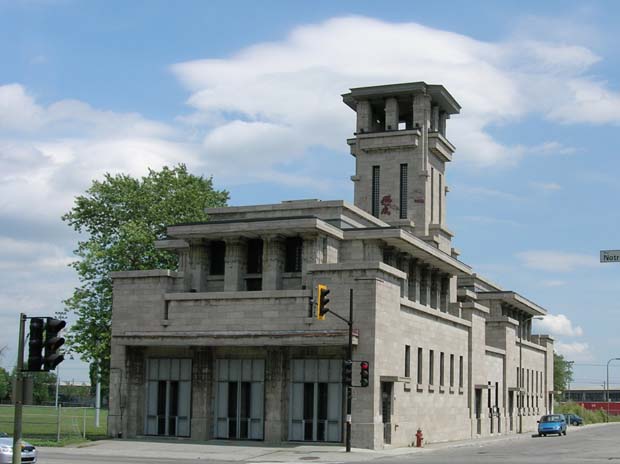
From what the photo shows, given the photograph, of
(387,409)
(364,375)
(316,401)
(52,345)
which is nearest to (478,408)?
(387,409)

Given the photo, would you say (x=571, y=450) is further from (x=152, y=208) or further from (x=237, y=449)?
(x=152, y=208)

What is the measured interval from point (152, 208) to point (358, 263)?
19.3m

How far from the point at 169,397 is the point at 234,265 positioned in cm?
782

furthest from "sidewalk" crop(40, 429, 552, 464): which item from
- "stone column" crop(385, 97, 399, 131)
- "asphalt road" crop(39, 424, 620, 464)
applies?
"stone column" crop(385, 97, 399, 131)

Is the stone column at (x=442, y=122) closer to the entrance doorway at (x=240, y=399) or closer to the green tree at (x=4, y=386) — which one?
the entrance doorway at (x=240, y=399)

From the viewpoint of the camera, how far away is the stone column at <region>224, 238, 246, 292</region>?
48500 mm

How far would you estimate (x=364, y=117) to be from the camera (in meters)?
65.4

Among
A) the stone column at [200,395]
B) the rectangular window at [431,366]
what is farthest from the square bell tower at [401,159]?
the stone column at [200,395]

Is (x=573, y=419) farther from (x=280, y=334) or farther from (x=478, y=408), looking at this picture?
(x=280, y=334)

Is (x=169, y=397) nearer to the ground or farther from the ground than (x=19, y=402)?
nearer to the ground

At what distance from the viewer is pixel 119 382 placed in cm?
4828

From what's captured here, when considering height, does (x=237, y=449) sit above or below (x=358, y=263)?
below

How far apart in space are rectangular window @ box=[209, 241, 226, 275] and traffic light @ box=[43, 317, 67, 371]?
Answer: 31.1 meters

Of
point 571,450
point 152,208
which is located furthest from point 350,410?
point 152,208
